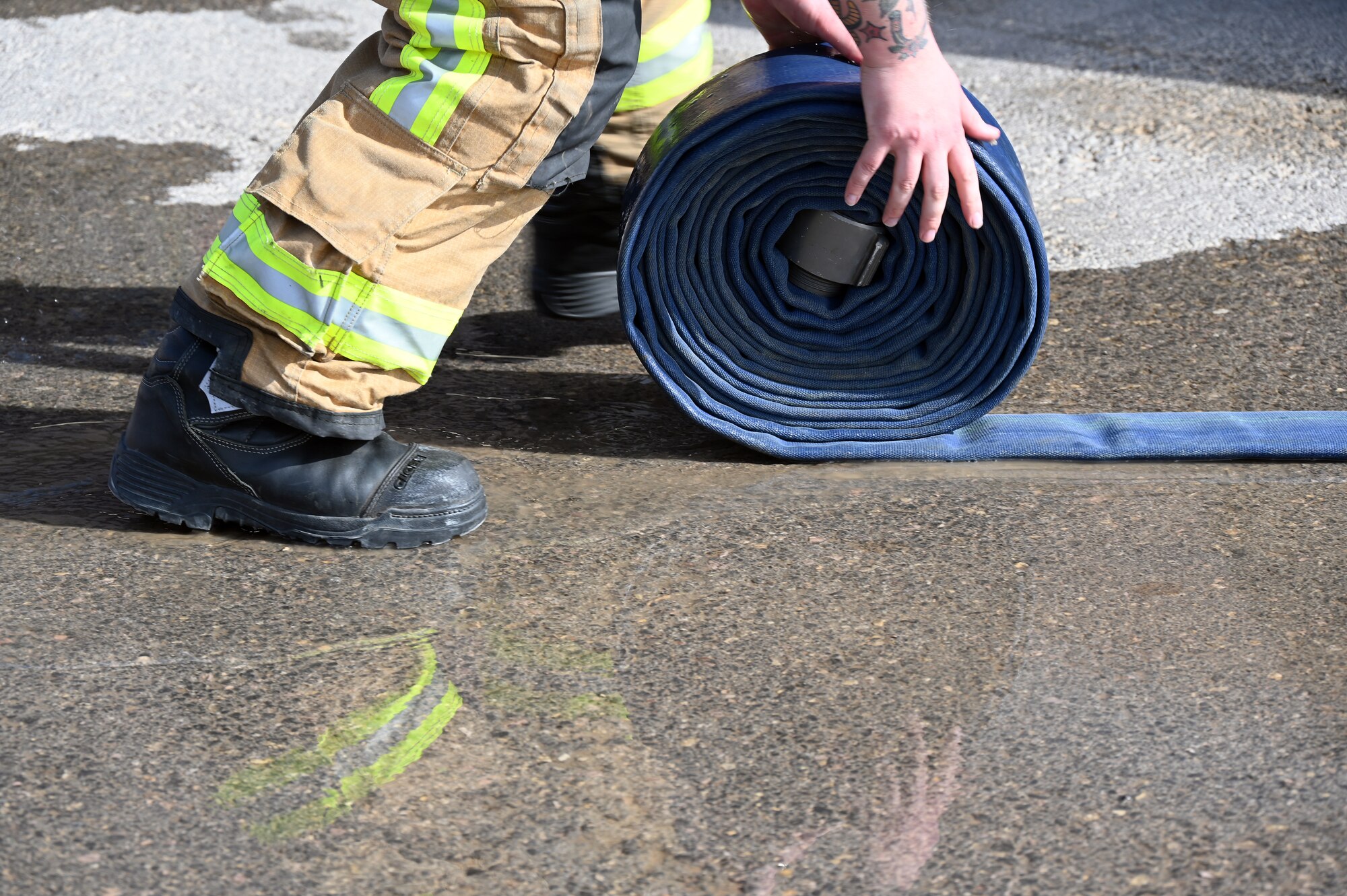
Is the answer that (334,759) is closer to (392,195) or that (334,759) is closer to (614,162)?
(392,195)

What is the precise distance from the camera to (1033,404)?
2693 mm

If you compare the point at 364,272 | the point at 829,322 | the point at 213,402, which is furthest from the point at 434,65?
the point at 829,322

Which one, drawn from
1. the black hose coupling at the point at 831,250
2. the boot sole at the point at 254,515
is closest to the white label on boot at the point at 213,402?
the boot sole at the point at 254,515

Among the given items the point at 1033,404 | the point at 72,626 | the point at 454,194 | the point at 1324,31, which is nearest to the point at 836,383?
the point at 1033,404

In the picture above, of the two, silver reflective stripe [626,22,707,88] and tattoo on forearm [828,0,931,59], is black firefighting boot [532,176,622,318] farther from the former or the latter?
tattoo on forearm [828,0,931,59]

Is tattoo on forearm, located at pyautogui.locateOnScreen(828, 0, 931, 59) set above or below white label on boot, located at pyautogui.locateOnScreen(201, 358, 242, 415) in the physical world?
→ above

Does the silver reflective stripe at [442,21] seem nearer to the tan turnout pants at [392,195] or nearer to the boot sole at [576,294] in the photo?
the tan turnout pants at [392,195]

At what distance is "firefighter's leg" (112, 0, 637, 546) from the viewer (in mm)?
1925

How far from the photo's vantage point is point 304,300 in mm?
1943

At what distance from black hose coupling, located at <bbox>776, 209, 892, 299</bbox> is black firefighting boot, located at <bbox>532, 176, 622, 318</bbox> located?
53 cm

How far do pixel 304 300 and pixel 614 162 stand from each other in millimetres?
1141

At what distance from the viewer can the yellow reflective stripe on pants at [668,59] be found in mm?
2873

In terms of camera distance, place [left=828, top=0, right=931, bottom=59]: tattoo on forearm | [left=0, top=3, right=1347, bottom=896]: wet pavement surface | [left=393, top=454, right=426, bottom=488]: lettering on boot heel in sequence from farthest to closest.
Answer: [left=393, top=454, right=426, bottom=488]: lettering on boot heel < [left=828, top=0, right=931, bottom=59]: tattoo on forearm < [left=0, top=3, right=1347, bottom=896]: wet pavement surface

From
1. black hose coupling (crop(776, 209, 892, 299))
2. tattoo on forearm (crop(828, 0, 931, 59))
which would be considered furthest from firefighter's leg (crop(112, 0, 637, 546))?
black hose coupling (crop(776, 209, 892, 299))
